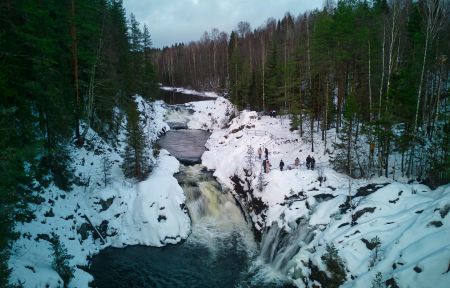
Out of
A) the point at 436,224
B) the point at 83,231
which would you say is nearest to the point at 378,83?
the point at 436,224

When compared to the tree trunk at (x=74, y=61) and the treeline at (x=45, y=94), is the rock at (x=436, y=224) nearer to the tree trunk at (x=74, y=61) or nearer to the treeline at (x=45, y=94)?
the treeline at (x=45, y=94)

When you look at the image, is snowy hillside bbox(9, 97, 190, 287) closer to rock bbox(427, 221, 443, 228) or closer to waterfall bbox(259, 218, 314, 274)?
waterfall bbox(259, 218, 314, 274)

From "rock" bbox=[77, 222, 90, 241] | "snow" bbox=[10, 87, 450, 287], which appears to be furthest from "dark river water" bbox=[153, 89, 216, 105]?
"rock" bbox=[77, 222, 90, 241]

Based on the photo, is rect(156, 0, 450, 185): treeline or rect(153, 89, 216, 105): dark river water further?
rect(153, 89, 216, 105): dark river water

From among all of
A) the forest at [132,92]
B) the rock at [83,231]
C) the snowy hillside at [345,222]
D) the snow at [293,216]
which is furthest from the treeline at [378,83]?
the rock at [83,231]

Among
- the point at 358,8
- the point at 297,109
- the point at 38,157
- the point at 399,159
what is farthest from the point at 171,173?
the point at 358,8
